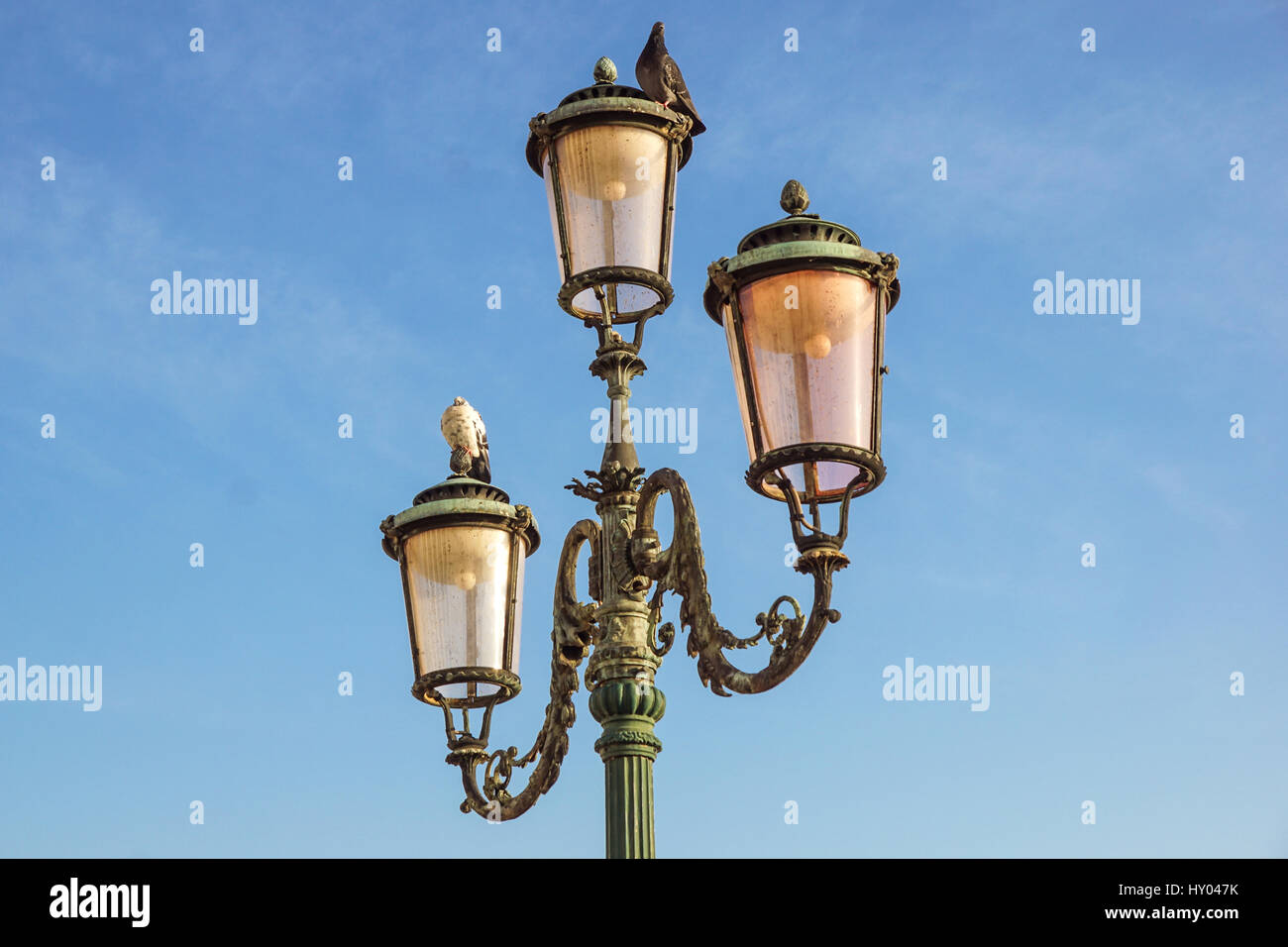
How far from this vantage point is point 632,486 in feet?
26.3

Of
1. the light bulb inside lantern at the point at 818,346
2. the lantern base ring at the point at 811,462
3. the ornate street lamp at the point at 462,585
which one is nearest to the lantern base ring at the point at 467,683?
the ornate street lamp at the point at 462,585

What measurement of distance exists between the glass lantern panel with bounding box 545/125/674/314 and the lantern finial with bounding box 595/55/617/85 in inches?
12.3

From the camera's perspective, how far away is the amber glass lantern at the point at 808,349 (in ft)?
23.0

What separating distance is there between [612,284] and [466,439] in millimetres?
1355

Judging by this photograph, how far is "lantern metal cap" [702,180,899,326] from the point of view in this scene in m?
7.09

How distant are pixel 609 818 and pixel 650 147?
289 cm

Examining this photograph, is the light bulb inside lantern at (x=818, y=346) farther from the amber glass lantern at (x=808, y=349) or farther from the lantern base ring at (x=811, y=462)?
the lantern base ring at (x=811, y=462)

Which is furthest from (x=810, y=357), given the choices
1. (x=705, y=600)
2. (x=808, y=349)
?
(x=705, y=600)

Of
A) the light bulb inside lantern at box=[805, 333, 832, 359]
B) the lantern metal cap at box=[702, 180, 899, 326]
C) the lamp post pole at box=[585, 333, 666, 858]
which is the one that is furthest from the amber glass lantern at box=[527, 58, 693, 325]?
the light bulb inside lantern at box=[805, 333, 832, 359]

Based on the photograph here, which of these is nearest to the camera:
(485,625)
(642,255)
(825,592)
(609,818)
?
(825,592)

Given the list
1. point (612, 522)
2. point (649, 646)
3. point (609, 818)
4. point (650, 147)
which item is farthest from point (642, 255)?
point (609, 818)

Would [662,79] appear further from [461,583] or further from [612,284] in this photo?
[461,583]
